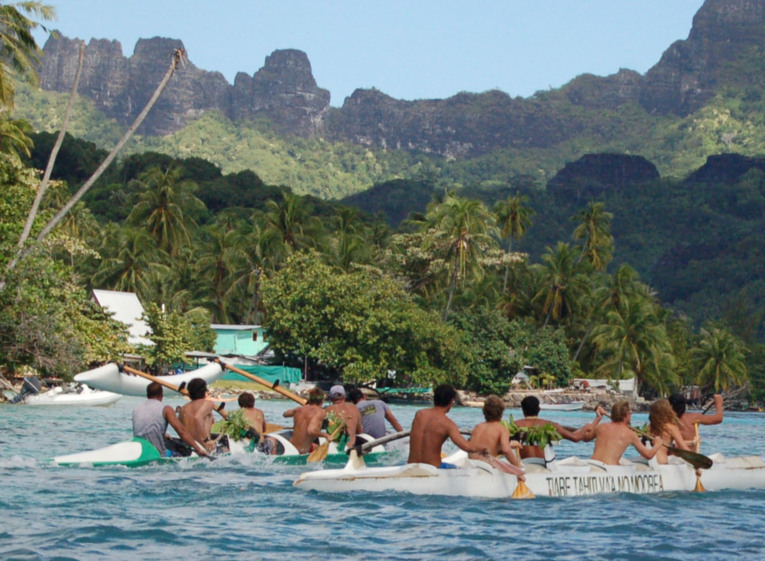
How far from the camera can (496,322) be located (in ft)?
203

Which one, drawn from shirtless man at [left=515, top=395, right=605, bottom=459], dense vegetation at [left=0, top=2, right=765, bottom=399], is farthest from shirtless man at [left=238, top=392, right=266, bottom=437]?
dense vegetation at [left=0, top=2, right=765, bottom=399]

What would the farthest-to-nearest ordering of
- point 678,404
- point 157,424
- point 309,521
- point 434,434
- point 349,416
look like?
point 349,416, point 157,424, point 678,404, point 434,434, point 309,521

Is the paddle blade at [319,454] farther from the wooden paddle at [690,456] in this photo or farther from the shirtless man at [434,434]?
the wooden paddle at [690,456]

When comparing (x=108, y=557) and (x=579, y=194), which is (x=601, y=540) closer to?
(x=108, y=557)

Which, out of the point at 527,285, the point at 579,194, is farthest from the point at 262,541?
the point at 579,194

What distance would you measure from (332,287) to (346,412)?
3600 centimetres

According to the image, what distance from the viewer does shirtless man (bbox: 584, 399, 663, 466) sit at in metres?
14.6

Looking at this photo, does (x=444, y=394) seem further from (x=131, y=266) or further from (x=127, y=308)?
(x=131, y=266)

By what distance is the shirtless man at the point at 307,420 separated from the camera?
18141 millimetres

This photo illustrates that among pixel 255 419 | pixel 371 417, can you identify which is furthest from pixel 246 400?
pixel 371 417

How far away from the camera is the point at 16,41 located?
101 feet

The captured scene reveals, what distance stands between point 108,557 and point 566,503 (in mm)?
6478

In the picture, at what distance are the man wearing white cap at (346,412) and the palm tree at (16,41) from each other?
1697 centimetres

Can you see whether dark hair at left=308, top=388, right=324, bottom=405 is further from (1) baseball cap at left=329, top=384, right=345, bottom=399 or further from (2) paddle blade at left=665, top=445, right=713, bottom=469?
(2) paddle blade at left=665, top=445, right=713, bottom=469
